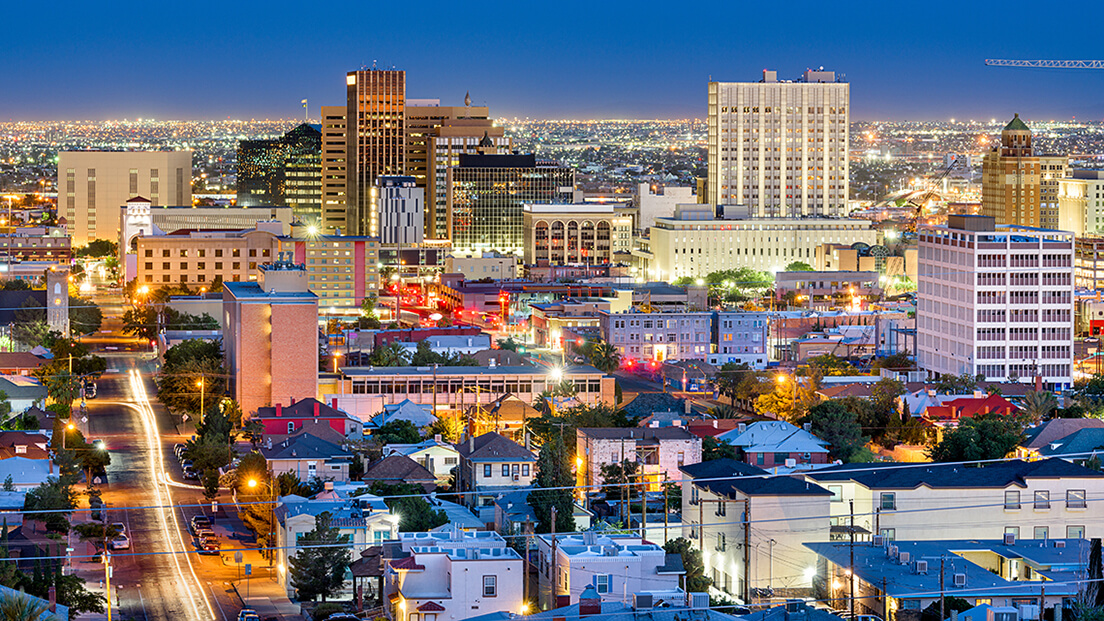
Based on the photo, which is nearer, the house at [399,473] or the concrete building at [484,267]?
the house at [399,473]

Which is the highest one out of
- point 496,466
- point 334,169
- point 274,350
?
point 334,169

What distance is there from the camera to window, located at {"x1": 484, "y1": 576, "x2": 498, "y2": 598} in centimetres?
2633

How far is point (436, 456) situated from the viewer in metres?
38.5

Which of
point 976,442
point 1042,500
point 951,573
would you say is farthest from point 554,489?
point 976,442

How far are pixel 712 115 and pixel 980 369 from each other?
5746 cm

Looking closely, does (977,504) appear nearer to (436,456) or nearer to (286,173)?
(436,456)

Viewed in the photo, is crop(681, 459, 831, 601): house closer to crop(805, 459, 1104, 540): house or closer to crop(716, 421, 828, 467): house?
crop(805, 459, 1104, 540): house

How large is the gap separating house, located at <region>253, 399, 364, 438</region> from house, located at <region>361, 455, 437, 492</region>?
21.1ft

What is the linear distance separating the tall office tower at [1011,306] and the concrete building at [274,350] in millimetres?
19771

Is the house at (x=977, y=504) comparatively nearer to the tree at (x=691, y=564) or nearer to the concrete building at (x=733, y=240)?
the tree at (x=691, y=564)

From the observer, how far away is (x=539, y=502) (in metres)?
32.8

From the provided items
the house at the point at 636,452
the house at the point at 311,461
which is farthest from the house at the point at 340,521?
the house at the point at 636,452

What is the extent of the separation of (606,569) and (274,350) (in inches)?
968

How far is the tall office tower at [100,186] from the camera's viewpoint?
388 feet
